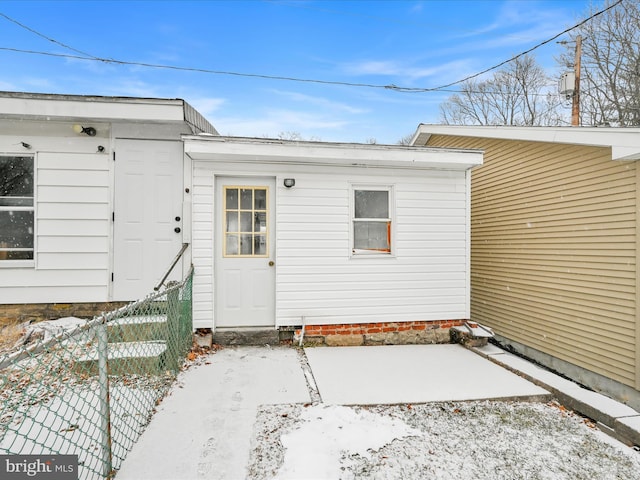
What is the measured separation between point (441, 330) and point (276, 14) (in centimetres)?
1284

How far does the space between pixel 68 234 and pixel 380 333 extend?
4.77 metres

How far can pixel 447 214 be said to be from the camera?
5.39 metres

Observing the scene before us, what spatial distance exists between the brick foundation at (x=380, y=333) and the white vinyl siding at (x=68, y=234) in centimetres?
310

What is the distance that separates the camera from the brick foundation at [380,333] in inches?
198

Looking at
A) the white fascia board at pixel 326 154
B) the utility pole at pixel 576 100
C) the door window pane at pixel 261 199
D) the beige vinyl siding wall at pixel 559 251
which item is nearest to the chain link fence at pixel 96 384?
the door window pane at pixel 261 199

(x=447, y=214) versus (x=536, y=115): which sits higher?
(x=536, y=115)

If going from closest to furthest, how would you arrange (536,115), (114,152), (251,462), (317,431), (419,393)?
(251,462) → (317,431) → (419,393) → (114,152) → (536,115)

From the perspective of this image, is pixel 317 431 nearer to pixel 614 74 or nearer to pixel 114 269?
pixel 114 269

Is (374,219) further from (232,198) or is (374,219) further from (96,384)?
(96,384)

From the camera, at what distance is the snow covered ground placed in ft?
7.43

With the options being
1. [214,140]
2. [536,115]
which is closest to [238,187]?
[214,140]

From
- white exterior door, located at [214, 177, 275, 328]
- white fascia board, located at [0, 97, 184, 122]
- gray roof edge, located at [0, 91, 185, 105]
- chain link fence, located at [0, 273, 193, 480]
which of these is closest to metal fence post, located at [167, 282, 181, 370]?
chain link fence, located at [0, 273, 193, 480]

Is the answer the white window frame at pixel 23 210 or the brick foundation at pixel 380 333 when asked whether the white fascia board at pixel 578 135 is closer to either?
the brick foundation at pixel 380 333

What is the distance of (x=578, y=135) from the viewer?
197 inches
